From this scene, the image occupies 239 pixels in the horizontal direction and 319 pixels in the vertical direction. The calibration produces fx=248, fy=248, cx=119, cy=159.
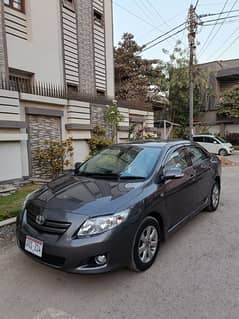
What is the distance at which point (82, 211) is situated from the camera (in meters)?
2.54

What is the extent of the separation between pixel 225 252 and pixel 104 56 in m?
11.3

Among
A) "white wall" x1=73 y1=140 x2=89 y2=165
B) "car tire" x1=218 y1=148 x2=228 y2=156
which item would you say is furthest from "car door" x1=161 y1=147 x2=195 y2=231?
"car tire" x1=218 y1=148 x2=228 y2=156

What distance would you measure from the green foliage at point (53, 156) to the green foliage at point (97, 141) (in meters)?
1.49

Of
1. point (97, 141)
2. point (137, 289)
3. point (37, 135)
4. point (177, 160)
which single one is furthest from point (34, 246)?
point (97, 141)

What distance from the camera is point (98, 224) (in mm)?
2479

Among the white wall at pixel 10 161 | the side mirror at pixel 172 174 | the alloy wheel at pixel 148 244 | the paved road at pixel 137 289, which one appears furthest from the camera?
the white wall at pixel 10 161

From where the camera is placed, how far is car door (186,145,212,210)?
4233 millimetres

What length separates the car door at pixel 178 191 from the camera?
3373 millimetres

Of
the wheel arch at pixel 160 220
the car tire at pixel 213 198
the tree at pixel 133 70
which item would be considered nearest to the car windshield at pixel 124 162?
the wheel arch at pixel 160 220

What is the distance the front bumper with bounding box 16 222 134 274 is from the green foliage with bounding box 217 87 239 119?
2318cm

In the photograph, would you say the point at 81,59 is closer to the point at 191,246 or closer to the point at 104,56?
the point at 104,56

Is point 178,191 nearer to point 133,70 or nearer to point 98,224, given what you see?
point 98,224

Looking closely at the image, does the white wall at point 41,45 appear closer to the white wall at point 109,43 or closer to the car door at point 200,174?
the white wall at point 109,43

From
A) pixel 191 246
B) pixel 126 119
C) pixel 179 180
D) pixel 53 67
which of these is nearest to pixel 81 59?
pixel 53 67
